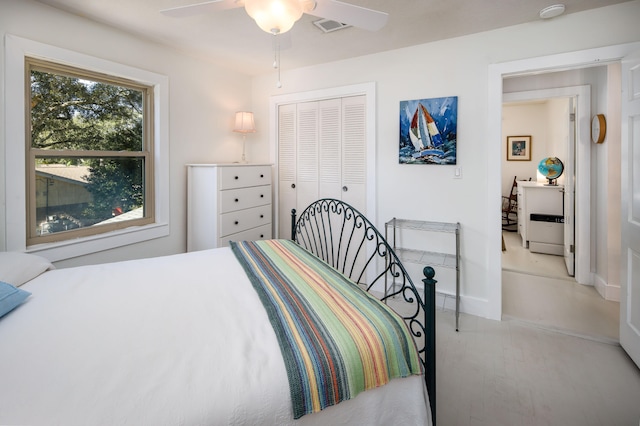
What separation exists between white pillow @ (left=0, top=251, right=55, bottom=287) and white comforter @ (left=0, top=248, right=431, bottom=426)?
15 cm

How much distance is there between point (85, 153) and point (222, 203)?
117cm

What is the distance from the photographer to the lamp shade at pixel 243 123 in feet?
12.3

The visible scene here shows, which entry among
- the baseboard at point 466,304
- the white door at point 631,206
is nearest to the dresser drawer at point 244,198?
the baseboard at point 466,304

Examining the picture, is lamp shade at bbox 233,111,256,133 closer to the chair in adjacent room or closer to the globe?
the globe

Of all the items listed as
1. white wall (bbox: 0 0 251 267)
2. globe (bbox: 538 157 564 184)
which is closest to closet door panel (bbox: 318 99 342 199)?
white wall (bbox: 0 0 251 267)

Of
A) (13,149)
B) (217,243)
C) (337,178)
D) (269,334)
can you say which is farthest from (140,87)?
(269,334)

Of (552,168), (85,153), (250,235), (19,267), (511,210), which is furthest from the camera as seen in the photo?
(511,210)

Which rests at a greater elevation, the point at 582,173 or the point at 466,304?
the point at 582,173

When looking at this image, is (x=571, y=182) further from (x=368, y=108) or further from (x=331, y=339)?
(x=331, y=339)

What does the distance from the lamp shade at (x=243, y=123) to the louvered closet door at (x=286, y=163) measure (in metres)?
0.39

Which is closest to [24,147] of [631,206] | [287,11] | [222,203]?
[222,203]

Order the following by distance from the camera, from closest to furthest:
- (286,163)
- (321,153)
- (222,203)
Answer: (222,203) < (321,153) < (286,163)

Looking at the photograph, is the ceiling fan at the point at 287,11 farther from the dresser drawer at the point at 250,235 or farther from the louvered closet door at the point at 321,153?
the dresser drawer at the point at 250,235

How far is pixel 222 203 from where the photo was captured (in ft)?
10.5
